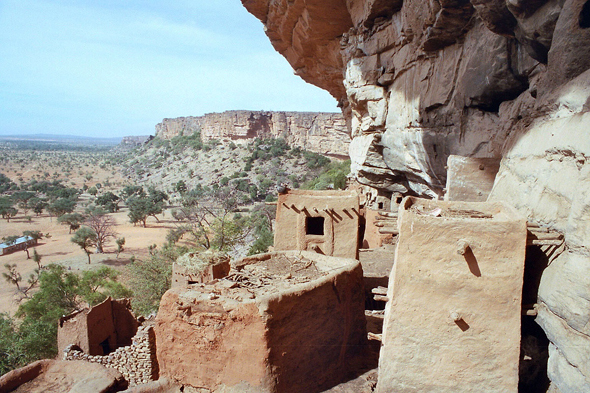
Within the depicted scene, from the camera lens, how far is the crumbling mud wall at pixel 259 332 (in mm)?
5352

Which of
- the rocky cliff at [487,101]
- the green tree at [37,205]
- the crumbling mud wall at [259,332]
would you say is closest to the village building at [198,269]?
the crumbling mud wall at [259,332]

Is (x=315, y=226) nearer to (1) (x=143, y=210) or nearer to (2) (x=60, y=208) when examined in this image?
(1) (x=143, y=210)

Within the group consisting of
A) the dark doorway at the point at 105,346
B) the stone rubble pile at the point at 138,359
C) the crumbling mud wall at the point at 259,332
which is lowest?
the dark doorway at the point at 105,346

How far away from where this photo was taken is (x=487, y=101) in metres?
7.69

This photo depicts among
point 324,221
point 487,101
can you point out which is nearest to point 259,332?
point 324,221

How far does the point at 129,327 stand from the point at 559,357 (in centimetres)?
979

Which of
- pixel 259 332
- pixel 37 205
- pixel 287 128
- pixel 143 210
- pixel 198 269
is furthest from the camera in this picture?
pixel 287 128

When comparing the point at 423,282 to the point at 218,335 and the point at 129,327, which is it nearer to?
the point at 218,335

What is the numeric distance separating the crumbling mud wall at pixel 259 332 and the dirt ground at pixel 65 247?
55.5 ft

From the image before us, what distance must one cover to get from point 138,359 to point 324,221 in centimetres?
458


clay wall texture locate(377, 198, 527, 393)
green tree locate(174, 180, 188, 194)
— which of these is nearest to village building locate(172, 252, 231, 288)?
clay wall texture locate(377, 198, 527, 393)

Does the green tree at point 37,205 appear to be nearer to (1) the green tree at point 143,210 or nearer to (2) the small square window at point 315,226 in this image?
(1) the green tree at point 143,210

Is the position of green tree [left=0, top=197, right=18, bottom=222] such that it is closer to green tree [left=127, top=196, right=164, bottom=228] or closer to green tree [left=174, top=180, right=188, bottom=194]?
green tree [left=127, top=196, right=164, bottom=228]

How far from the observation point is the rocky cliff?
4176mm
